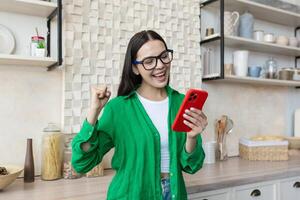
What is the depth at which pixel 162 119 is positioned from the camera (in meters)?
1.15

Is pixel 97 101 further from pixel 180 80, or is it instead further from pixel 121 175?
pixel 180 80

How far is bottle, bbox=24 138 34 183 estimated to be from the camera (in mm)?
1526

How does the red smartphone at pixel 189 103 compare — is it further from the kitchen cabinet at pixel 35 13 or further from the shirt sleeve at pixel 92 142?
the kitchen cabinet at pixel 35 13

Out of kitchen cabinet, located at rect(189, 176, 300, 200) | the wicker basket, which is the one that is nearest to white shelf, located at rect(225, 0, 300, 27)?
the wicker basket

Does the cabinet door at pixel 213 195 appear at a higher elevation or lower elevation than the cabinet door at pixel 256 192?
higher

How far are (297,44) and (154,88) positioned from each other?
188 cm

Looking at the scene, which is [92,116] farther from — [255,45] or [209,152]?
[255,45]

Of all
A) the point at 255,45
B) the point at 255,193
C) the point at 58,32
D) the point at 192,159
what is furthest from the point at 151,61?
the point at 255,45

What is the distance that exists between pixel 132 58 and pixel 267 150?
1436mm

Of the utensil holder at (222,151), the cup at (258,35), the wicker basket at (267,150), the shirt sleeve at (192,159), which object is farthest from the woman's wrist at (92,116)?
the cup at (258,35)

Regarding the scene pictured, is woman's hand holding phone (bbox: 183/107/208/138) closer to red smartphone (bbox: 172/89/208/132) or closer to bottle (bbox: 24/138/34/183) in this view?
red smartphone (bbox: 172/89/208/132)

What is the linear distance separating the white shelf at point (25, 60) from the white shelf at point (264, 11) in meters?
1.36

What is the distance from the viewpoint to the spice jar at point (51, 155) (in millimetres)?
1565

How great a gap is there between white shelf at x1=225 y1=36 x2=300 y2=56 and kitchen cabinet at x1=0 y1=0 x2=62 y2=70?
112 centimetres
